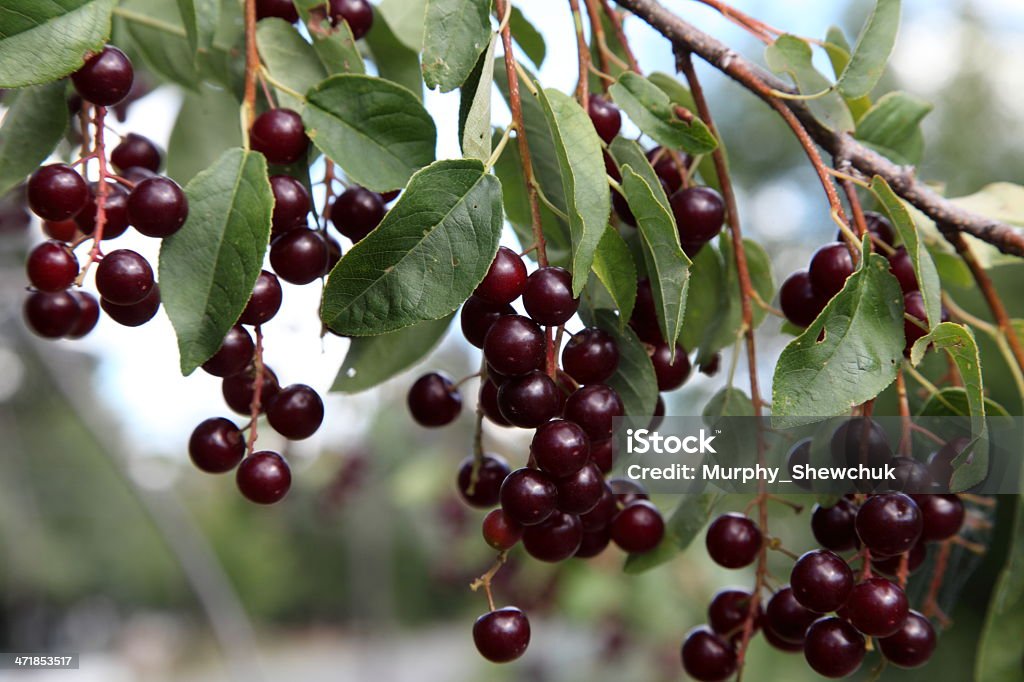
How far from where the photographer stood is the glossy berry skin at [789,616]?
651mm

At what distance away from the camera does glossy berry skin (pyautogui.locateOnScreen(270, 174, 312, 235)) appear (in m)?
0.58

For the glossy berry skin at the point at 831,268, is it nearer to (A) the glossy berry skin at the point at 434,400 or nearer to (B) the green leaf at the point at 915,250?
(B) the green leaf at the point at 915,250

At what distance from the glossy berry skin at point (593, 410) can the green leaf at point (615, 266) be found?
0.18 ft

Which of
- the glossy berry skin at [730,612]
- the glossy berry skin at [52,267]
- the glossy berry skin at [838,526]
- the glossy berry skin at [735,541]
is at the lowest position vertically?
the glossy berry skin at [730,612]

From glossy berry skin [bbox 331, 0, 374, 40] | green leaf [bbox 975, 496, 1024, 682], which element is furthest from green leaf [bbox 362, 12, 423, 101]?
green leaf [bbox 975, 496, 1024, 682]

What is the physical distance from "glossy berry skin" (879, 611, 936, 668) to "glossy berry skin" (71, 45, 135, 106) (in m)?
0.66

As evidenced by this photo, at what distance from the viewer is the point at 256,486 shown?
1.92 ft

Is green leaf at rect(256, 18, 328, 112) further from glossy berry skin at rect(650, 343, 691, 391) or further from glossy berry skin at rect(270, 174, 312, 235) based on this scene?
glossy berry skin at rect(650, 343, 691, 391)

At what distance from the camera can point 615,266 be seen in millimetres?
530

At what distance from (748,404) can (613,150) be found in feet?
0.91

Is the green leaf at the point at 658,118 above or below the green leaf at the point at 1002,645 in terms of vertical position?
above

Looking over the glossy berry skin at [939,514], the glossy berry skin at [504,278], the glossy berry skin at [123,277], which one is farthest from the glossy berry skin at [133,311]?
the glossy berry skin at [939,514]

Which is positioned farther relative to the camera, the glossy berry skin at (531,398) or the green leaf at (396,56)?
the green leaf at (396,56)

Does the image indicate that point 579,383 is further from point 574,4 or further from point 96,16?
point 96,16
